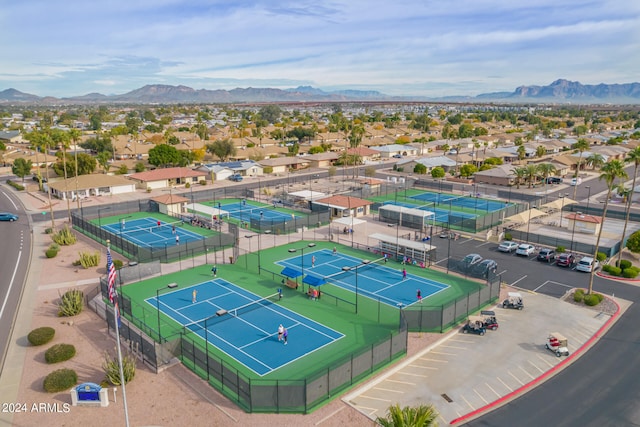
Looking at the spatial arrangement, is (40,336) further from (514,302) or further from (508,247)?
(508,247)

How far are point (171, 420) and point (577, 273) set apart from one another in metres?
36.2

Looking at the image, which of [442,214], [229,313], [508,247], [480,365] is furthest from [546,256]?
[229,313]

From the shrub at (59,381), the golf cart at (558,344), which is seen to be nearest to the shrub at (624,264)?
the golf cart at (558,344)

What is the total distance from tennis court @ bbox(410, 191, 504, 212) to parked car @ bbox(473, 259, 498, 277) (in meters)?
25.1

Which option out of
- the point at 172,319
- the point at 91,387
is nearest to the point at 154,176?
the point at 172,319

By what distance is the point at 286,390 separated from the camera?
22.6m

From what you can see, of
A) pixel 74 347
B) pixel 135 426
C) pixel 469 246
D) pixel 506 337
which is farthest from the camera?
pixel 469 246

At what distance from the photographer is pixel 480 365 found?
2712 cm

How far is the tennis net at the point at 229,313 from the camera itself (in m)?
32.1

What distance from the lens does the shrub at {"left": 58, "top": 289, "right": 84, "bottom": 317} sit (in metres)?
32.9

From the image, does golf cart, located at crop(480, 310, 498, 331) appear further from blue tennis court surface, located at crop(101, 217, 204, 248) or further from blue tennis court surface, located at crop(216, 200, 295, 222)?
blue tennis court surface, located at crop(216, 200, 295, 222)

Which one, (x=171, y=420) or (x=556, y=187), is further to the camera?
(x=556, y=187)

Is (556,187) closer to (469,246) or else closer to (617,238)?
(617,238)

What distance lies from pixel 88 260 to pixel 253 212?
84.2 feet
